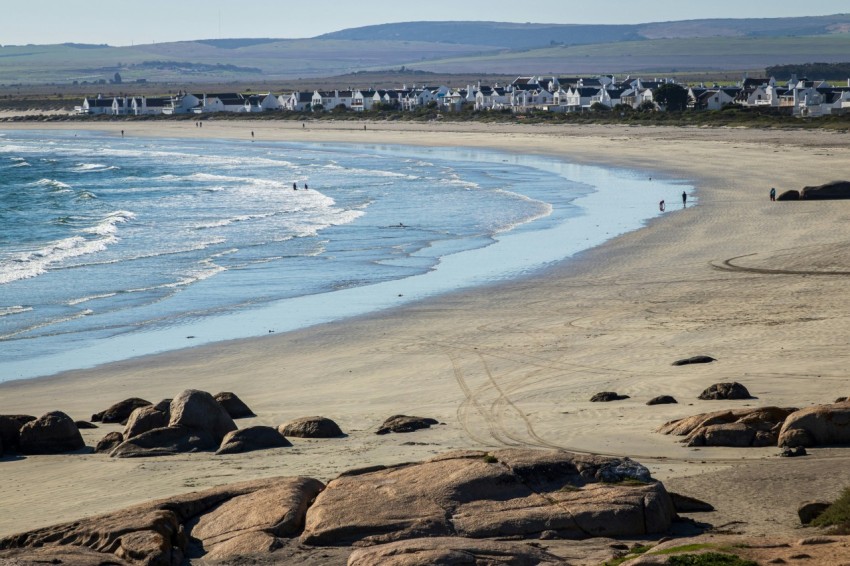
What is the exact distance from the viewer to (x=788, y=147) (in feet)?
222

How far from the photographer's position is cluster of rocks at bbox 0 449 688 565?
9.33 metres

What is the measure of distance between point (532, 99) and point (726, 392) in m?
132

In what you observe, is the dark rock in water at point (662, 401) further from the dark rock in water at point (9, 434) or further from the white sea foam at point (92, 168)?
Answer: the white sea foam at point (92, 168)

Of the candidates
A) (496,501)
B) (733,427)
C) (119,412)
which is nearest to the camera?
(496,501)

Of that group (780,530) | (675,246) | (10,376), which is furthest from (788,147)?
(780,530)

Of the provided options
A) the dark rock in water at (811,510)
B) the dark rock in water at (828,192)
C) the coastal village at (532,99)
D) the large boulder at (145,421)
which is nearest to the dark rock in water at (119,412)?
the large boulder at (145,421)

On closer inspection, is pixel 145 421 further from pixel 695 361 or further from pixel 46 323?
pixel 46 323

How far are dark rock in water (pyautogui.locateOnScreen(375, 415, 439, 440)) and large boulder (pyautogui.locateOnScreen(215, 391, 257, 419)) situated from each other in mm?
2361

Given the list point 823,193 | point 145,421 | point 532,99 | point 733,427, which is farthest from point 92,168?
point 532,99

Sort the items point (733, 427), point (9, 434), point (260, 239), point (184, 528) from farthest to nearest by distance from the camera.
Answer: point (260, 239) → point (9, 434) → point (733, 427) → point (184, 528)

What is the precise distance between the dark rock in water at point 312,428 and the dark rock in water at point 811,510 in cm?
624

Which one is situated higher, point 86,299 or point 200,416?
point 200,416

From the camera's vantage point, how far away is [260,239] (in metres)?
38.7

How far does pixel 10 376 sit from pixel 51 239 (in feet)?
72.3
